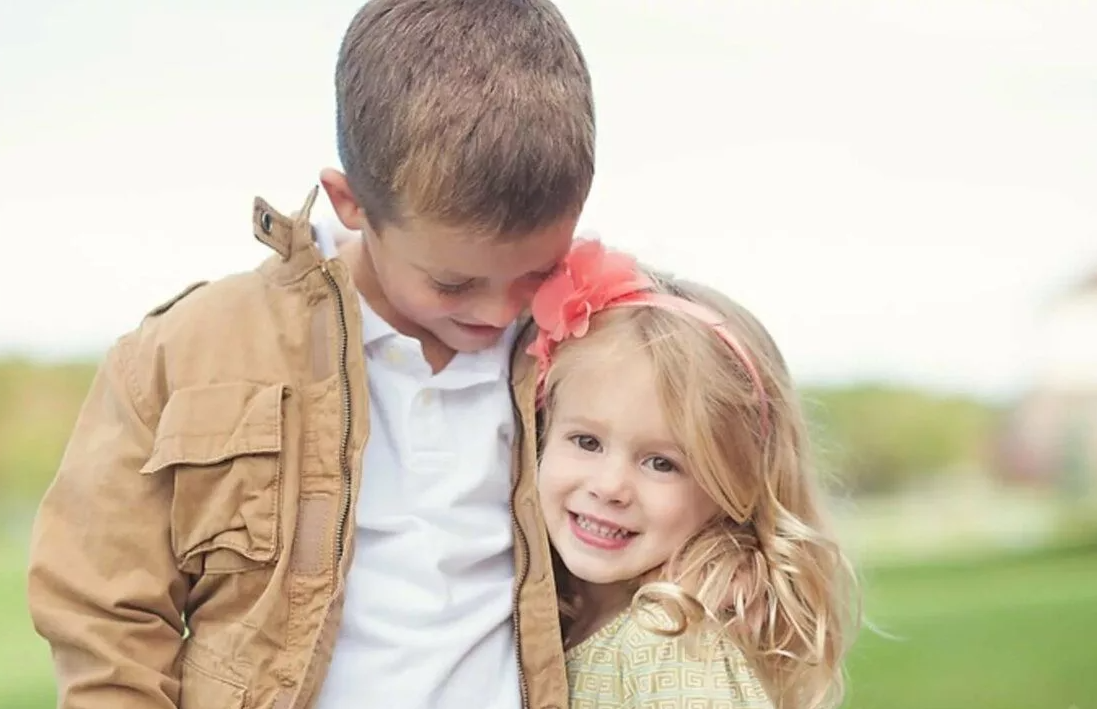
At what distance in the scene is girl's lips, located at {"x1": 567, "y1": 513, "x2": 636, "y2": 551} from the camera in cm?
184

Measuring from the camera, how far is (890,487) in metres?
4.52

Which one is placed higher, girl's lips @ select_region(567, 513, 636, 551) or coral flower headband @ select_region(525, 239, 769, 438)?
coral flower headband @ select_region(525, 239, 769, 438)

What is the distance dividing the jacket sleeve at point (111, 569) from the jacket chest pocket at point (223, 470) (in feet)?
0.10

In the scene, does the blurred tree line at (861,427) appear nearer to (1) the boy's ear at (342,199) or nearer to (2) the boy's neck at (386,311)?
(2) the boy's neck at (386,311)

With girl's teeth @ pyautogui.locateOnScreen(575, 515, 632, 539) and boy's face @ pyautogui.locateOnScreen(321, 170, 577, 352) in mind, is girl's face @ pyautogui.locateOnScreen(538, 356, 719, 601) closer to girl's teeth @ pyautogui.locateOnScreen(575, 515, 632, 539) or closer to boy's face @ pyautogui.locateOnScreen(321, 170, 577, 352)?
girl's teeth @ pyautogui.locateOnScreen(575, 515, 632, 539)

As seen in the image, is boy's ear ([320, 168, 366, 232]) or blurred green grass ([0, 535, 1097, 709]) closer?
boy's ear ([320, 168, 366, 232])

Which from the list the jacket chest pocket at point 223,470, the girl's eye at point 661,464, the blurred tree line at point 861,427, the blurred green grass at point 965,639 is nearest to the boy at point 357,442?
the jacket chest pocket at point 223,470

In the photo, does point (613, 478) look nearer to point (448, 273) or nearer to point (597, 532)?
point (597, 532)

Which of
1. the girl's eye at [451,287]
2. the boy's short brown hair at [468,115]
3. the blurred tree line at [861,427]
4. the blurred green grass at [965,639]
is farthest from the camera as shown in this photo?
the blurred tree line at [861,427]

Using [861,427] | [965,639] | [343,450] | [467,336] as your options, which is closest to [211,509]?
[343,450]

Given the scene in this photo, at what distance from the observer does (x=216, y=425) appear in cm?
170

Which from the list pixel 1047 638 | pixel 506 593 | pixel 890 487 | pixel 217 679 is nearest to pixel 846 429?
pixel 890 487

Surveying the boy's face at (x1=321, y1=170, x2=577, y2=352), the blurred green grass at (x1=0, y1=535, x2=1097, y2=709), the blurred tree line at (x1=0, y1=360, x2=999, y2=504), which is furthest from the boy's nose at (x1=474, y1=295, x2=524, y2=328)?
the blurred tree line at (x1=0, y1=360, x2=999, y2=504)

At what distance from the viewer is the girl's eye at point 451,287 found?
172 centimetres
